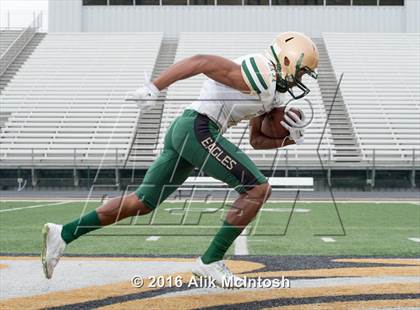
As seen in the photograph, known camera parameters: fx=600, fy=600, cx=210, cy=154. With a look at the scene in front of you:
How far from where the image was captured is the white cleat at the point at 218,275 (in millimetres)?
3012

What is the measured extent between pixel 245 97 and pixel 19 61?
19003 mm

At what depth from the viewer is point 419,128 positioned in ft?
52.9

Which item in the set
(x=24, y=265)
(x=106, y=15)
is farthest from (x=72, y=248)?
(x=106, y=15)

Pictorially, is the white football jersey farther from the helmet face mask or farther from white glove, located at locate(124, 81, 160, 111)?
white glove, located at locate(124, 81, 160, 111)

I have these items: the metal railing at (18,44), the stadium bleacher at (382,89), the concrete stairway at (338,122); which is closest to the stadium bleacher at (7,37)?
the metal railing at (18,44)

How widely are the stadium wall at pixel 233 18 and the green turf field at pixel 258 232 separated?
502 inches

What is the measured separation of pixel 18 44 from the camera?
21750 millimetres

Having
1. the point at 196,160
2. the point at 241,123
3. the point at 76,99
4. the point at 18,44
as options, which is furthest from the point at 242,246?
the point at 18,44

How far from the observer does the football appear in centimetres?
331

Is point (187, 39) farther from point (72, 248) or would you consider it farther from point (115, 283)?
point (115, 283)

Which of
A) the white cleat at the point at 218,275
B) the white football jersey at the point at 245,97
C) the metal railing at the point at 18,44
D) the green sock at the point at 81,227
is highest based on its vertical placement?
the white football jersey at the point at 245,97

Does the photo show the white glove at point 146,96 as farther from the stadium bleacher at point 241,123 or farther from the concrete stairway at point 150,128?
the stadium bleacher at point 241,123

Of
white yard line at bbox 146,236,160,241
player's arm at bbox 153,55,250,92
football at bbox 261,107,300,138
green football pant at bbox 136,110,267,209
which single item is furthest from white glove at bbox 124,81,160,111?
white yard line at bbox 146,236,160,241

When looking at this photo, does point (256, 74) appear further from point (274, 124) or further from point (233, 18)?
point (233, 18)
